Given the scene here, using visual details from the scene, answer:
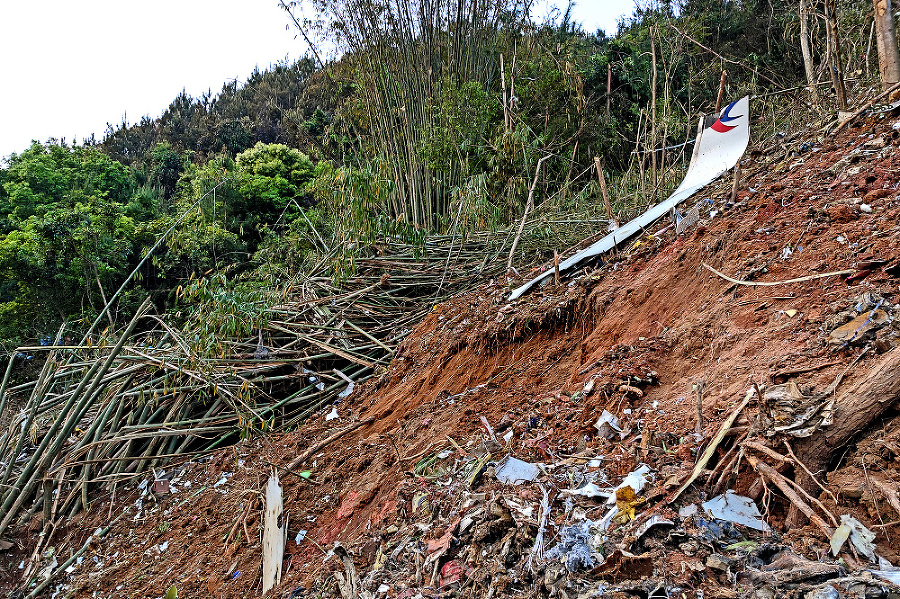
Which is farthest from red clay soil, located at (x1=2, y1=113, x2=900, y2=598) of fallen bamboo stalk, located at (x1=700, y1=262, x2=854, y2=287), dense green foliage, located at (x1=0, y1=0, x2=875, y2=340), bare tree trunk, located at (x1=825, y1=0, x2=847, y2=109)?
dense green foliage, located at (x1=0, y1=0, x2=875, y2=340)

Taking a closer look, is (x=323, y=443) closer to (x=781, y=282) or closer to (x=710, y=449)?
(x=710, y=449)

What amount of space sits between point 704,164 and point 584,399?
6.61 ft

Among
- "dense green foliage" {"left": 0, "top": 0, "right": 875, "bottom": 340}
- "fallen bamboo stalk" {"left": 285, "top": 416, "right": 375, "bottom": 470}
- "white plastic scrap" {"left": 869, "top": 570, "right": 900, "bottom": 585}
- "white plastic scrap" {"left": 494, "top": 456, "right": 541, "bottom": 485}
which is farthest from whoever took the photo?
"dense green foliage" {"left": 0, "top": 0, "right": 875, "bottom": 340}

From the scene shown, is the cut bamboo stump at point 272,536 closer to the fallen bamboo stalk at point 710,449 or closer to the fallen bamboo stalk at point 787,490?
the fallen bamboo stalk at point 710,449

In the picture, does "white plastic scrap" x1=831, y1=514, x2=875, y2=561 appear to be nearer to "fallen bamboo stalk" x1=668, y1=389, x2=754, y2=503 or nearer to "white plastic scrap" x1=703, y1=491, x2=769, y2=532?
"white plastic scrap" x1=703, y1=491, x2=769, y2=532

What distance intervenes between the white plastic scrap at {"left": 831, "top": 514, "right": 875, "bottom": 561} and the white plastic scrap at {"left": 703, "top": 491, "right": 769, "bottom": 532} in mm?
124

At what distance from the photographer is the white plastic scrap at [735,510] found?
124 centimetres

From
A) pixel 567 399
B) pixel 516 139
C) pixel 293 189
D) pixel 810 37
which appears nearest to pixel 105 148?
pixel 293 189

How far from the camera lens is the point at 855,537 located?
112cm

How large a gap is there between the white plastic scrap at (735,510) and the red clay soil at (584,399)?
0.03 metres

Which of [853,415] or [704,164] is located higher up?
[704,164]

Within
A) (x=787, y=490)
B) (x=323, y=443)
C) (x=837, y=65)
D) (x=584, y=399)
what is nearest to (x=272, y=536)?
(x=323, y=443)

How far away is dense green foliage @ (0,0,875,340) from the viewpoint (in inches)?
169

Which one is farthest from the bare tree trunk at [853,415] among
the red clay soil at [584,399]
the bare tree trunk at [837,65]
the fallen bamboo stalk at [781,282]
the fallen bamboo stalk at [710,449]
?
the bare tree trunk at [837,65]
